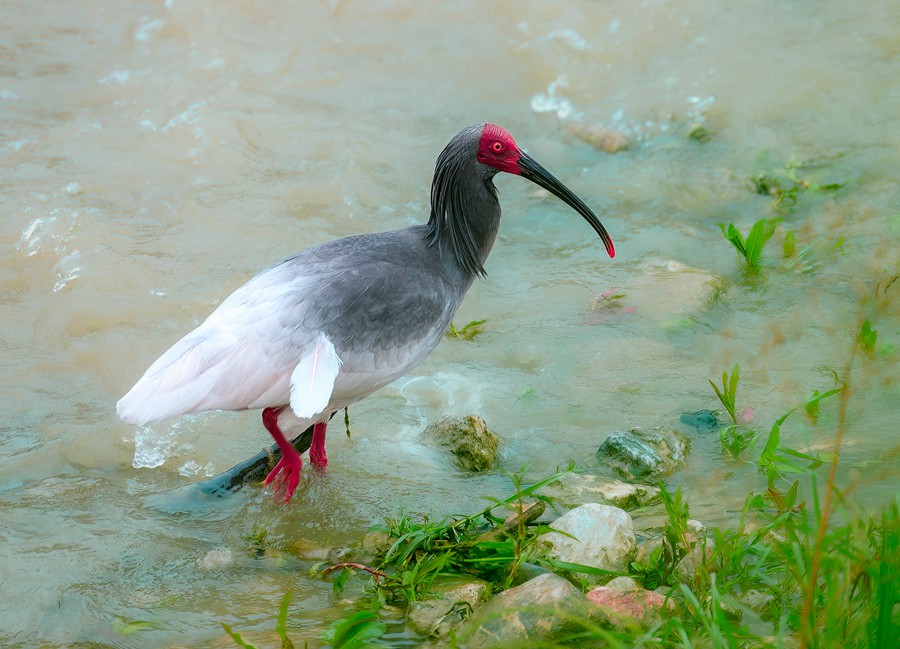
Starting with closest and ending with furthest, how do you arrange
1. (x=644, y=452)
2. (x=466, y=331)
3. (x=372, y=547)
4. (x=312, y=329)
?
1. (x=372, y=547)
2. (x=312, y=329)
3. (x=644, y=452)
4. (x=466, y=331)

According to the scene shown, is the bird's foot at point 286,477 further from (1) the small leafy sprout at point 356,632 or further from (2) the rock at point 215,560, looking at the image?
(1) the small leafy sprout at point 356,632

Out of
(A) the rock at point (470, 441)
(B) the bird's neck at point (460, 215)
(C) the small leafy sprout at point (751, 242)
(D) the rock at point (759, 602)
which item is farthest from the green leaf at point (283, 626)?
(C) the small leafy sprout at point (751, 242)

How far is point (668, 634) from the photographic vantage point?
279 cm

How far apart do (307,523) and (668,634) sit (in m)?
1.88

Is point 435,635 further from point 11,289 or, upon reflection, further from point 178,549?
point 11,289

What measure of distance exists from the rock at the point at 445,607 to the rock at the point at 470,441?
45.5 inches

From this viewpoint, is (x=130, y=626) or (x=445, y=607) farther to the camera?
(x=130, y=626)

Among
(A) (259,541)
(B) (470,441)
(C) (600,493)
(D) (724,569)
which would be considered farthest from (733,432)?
(A) (259,541)

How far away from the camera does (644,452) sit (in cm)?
431

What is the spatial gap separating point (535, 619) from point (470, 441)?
5.15 ft

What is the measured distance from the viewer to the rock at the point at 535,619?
294 cm

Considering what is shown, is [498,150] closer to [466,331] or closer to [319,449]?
[466,331]

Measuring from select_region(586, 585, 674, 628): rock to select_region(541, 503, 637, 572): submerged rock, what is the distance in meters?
0.26

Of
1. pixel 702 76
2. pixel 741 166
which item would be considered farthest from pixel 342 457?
pixel 702 76
